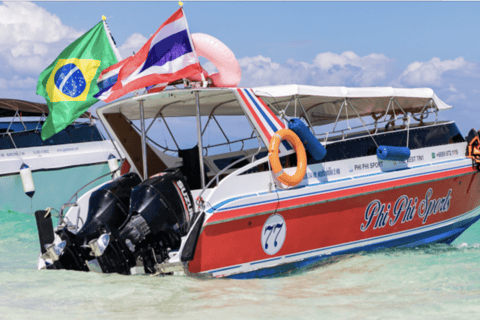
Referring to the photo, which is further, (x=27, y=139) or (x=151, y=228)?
(x=27, y=139)

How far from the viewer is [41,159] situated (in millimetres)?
13805

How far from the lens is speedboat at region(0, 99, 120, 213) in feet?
43.5

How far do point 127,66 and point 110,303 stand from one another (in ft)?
10.6

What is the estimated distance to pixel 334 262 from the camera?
21.6 ft

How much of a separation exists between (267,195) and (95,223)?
2.02 meters

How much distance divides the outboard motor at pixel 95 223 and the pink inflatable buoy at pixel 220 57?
1.80m

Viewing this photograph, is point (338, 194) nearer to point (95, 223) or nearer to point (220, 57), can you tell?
point (220, 57)

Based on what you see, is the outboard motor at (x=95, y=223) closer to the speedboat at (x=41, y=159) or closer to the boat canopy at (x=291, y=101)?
the boat canopy at (x=291, y=101)

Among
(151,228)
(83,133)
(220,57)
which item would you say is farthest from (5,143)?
(151,228)

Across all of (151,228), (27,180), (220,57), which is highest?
(220,57)

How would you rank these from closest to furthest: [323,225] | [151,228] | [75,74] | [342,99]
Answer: [151,228] → [323,225] → [342,99] → [75,74]

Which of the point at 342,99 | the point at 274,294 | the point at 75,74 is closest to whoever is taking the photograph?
the point at 274,294

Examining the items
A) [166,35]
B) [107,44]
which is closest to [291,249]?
[166,35]

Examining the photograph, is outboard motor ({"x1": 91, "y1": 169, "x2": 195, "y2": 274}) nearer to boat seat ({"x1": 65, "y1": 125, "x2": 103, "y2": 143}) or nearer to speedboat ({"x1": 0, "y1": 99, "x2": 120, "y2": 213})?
speedboat ({"x1": 0, "y1": 99, "x2": 120, "y2": 213})
